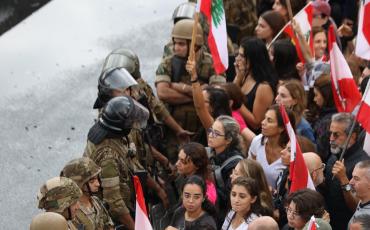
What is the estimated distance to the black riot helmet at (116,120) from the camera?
9.27 meters

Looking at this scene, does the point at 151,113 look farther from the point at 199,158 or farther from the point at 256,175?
the point at 256,175

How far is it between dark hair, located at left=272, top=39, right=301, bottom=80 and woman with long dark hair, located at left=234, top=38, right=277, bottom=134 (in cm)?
37

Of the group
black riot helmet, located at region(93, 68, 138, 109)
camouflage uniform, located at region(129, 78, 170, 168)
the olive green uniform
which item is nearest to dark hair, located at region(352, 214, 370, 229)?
the olive green uniform

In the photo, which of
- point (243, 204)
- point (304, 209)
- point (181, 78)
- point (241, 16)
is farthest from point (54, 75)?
point (304, 209)

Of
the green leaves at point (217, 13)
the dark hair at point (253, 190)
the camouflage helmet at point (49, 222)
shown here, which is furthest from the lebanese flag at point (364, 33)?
the camouflage helmet at point (49, 222)

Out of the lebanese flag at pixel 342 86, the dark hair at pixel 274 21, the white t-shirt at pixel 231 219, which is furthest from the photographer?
the dark hair at pixel 274 21

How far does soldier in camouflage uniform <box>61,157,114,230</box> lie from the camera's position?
861 cm

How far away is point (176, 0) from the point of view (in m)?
18.2

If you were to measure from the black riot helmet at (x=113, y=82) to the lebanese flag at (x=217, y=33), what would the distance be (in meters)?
0.89

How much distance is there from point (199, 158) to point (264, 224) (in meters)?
1.55

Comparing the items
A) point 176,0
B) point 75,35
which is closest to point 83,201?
point 75,35

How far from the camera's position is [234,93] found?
10516mm

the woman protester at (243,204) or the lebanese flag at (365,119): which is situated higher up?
the lebanese flag at (365,119)

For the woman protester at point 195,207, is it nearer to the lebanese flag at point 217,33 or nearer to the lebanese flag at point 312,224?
the lebanese flag at point 312,224
